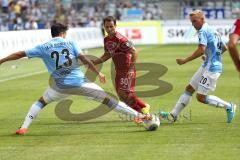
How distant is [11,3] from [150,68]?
25.6 metres

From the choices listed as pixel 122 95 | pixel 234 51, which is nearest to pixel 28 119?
pixel 122 95

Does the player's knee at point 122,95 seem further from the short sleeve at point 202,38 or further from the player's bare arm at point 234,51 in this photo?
the player's bare arm at point 234,51

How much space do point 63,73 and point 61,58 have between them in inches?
11.6

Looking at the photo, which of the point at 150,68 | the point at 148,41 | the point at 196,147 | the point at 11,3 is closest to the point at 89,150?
the point at 196,147

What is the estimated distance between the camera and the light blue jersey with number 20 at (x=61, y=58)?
11273 mm

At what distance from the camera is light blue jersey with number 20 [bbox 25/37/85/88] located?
11.3 meters

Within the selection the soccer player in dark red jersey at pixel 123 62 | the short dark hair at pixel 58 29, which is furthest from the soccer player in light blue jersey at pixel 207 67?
the short dark hair at pixel 58 29

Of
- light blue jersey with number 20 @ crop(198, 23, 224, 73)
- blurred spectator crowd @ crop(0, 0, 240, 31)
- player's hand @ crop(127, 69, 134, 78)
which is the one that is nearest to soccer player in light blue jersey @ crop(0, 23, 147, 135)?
player's hand @ crop(127, 69, 134, 78)

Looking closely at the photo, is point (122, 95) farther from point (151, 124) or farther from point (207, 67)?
point (207, 67)

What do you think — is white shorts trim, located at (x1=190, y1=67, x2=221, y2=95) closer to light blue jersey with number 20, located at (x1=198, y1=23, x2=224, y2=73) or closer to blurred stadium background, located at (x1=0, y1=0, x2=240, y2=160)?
light blue jersey with number 20, located at (x1=198, y1=23, x2=224, y2=73)

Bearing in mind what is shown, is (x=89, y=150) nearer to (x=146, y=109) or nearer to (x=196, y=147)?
(x=196, y=147)

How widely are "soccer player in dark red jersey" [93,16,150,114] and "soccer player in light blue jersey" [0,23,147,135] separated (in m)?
1.01

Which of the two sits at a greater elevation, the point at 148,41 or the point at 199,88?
the point at 199,88

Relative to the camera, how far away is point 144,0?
55.1m
